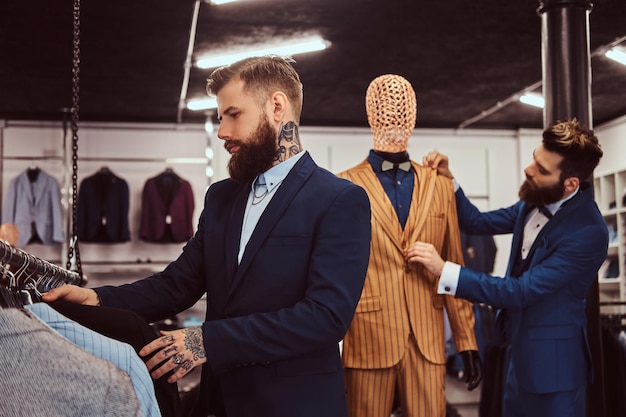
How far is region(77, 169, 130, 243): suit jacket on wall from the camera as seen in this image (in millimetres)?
8484

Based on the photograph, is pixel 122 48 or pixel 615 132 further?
pixel 615 132

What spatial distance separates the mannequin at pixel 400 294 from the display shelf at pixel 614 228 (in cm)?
636

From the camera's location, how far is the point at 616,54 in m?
6.50

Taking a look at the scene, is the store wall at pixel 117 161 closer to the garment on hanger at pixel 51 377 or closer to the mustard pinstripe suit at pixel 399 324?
the mustard pinstripe suit at pixel 399 324

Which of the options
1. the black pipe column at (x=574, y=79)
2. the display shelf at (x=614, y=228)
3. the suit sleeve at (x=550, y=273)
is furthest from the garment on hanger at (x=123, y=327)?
the display shelf at (x=614, y=228)

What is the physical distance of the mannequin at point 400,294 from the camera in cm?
252

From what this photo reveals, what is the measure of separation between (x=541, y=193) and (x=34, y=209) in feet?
23.0

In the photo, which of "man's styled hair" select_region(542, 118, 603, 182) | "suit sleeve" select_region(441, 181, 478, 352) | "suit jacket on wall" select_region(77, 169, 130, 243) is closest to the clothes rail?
"suit sleeve" select_region(441, 181, 478, 352)

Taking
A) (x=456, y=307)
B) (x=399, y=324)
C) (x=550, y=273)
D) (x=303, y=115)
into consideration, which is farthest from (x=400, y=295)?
(x=303, y=115)

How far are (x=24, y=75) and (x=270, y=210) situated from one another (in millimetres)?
5960

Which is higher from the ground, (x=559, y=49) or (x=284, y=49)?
(x=284, y=49)

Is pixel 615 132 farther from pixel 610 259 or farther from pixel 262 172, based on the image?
pixel 262 172

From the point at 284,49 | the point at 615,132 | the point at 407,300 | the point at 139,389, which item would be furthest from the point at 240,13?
the point at 615,132

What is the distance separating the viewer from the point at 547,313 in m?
2.89
